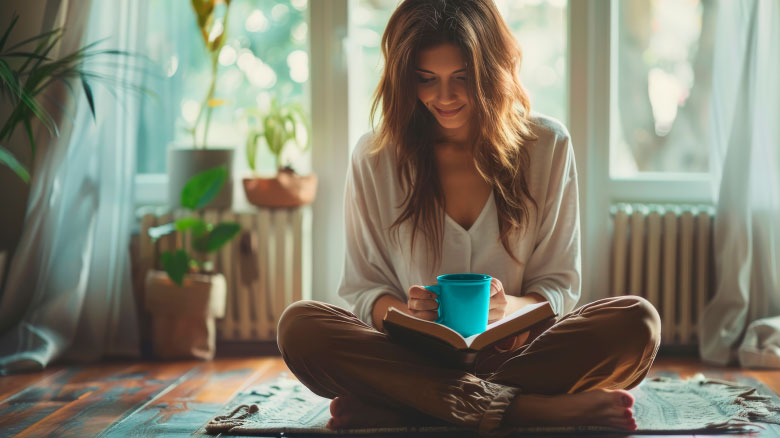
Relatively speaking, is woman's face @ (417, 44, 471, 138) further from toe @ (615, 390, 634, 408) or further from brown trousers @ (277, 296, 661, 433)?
toe @ (615, 390, 634, 408)

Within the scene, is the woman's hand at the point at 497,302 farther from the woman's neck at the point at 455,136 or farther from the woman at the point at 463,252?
the woman's neck at the point at 455,136

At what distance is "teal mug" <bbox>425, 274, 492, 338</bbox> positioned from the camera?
1.59 m

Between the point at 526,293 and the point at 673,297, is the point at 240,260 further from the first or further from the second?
the point at 673,297

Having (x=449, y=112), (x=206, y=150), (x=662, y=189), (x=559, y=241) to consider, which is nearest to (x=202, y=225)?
(x=206, y=150)

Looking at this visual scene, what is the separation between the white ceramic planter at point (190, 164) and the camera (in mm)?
2801

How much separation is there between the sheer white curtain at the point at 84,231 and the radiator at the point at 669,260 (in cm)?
171

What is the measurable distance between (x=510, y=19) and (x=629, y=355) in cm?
161

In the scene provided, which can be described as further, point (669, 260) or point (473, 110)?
point (669, 260)

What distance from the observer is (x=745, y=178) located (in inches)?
105

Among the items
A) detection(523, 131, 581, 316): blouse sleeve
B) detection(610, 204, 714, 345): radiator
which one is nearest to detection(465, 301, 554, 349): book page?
detection(523, 131, 581, 316): blouse sleeve

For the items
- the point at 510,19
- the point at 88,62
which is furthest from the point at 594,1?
the point at 88,62

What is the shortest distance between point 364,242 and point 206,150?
968 mm

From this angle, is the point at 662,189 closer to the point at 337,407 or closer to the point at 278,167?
the point at 278,167

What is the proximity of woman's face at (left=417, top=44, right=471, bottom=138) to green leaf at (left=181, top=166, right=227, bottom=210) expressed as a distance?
3.59ft
